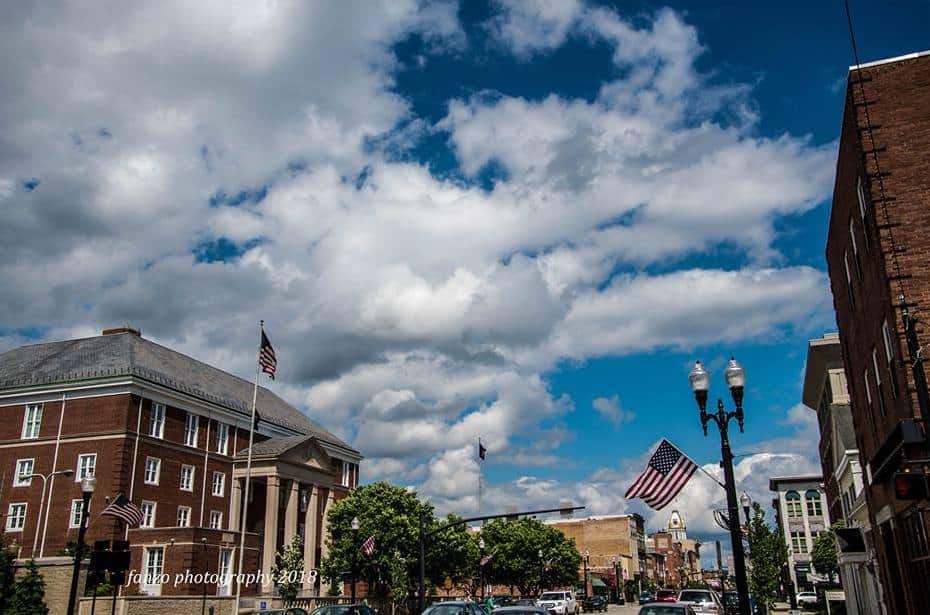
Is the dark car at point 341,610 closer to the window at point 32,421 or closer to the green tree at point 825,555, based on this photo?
the window at point 32,421

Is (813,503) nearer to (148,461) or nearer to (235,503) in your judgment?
(235,503)

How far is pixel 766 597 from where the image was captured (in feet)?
130

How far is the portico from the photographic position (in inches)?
2247

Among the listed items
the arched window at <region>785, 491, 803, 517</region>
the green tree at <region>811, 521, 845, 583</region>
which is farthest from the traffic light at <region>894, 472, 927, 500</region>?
the arched window at <region>785, 491, 803, 517</region>

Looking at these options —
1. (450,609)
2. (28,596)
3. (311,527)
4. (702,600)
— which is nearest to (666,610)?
(450,609)

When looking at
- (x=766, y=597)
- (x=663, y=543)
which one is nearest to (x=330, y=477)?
(x=766, y=597)

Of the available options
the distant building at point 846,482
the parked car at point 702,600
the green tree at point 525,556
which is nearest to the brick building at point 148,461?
the green tree at point 525,556

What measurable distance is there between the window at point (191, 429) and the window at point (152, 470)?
11.8 ft

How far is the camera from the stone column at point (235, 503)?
59000mm

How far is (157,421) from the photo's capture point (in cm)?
5356

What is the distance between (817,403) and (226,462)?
46735 mm

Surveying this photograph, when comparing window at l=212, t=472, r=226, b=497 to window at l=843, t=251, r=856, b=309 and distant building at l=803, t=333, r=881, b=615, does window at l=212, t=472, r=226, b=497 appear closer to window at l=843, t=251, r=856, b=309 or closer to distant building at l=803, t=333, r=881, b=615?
distant building at l=803, t=333, r=881, b=615

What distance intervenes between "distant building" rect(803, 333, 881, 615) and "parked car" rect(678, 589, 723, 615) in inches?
232

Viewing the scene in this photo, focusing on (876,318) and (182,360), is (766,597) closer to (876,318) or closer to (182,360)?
(876,318)
